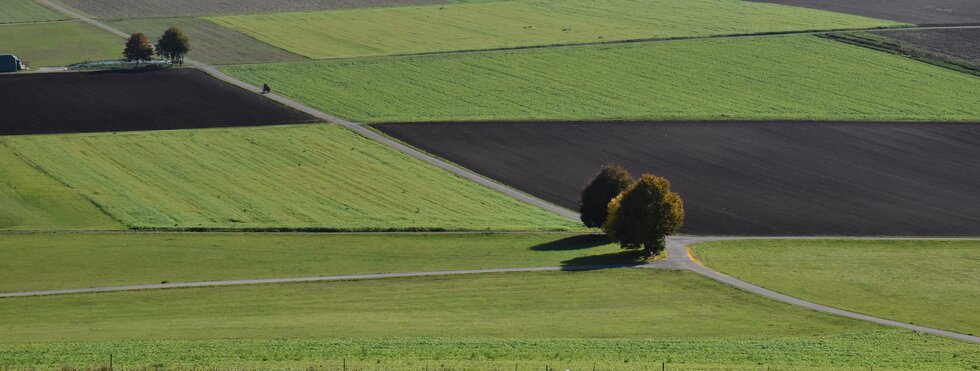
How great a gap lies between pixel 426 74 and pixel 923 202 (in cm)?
5914

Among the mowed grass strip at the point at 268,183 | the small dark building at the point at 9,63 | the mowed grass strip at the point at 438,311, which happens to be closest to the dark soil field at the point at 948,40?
the mowed grass strip at the point at 268,183

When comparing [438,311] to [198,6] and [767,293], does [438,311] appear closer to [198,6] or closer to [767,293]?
[767,293]

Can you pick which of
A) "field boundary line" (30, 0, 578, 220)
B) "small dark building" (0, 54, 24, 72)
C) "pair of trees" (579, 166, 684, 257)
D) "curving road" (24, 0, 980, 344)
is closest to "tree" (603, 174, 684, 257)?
"pair of trees" (579, 166, 684, 257)

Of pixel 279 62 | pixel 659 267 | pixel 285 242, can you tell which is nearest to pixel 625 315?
pixel 659 267

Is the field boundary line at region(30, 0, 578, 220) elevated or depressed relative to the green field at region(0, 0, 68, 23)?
elevated

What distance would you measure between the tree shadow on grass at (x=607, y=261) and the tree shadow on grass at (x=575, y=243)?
7.78ft

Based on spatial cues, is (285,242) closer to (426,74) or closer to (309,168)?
(309,168)

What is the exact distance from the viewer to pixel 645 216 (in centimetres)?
7312

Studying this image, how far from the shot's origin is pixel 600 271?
232ft

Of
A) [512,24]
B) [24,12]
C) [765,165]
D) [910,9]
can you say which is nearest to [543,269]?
[765,165]

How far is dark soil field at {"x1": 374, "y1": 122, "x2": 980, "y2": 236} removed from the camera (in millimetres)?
84062

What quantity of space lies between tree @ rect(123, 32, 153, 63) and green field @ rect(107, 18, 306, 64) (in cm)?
692

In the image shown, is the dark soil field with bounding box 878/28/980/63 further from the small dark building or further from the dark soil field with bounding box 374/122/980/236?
the small dark building

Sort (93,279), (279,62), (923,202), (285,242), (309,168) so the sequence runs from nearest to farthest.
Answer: (93,279), (285,242), (923,202), (309,168), (279,62)
